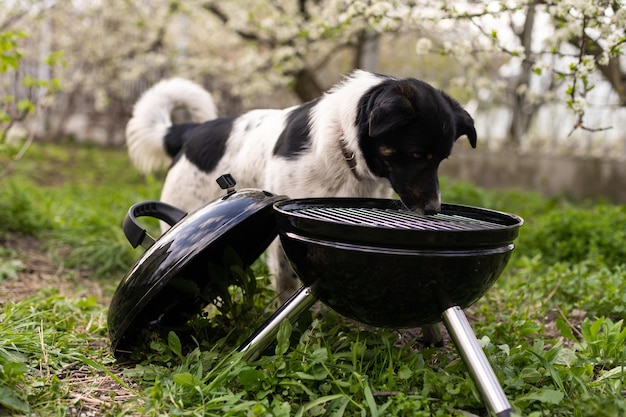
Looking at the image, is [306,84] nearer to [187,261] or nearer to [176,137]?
[176,137]

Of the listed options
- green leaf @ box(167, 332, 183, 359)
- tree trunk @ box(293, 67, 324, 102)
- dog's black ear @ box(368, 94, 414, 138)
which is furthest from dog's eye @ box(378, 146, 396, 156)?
tree trunk @ box(293, 67, 324, 102)

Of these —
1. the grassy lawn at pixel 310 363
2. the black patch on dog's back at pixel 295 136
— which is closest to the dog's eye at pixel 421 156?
the black patch on dog's back at pixel 295 136

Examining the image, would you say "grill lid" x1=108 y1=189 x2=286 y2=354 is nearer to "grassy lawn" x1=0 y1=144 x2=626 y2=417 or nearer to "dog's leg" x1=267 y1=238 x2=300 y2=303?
"grassy lawn" x1=0 y1=144 x2=626 y2=417

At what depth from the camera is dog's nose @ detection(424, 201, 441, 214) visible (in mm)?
2235

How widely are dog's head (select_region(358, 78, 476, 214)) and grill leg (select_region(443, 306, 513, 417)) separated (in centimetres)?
62

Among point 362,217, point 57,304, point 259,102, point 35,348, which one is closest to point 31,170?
point 259,102

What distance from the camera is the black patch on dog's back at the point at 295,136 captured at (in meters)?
2.66

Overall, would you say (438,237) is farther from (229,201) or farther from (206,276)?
(206,276)

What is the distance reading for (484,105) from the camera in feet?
39.0

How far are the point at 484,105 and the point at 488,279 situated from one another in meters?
10.8

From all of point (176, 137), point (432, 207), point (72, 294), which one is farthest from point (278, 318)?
point (176, 137)

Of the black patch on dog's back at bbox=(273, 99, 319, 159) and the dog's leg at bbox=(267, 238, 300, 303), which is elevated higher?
the black patch on dog's back at bbox=(273, 99, 319, 159)

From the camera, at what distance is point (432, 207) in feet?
7.35

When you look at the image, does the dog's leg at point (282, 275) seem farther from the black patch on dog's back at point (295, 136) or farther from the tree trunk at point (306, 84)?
the tree trunk at point (306, 84)
